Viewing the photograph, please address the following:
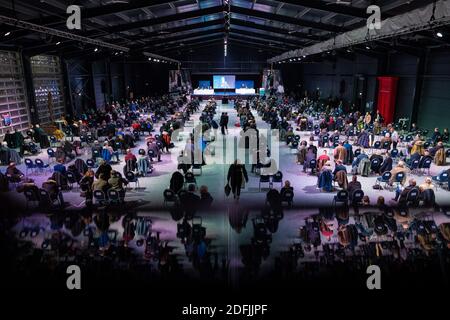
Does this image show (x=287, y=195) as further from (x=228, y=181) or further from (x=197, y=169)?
(x=197, y=169)

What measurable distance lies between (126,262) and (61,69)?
21.0m

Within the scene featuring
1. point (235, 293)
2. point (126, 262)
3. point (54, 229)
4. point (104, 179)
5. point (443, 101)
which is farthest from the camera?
point (443, 101)

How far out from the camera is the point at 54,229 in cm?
824

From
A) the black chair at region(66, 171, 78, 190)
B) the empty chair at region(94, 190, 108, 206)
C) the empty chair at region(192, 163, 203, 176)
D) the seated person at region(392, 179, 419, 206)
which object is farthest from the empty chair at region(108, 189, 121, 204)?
the seated person at region(392, 179, 419, 206)

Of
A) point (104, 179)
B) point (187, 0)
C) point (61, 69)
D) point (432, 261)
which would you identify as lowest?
point (432, 261)

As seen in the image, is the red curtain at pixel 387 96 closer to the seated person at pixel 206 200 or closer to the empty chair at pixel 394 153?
the empty chair at pixel 394 153

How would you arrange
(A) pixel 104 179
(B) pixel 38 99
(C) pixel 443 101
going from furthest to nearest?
1. (B) pixel 38 99
2. (C) pixel 443 101
3. (A) pixel 104 179

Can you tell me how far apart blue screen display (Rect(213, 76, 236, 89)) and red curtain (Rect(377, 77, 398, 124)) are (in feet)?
74.7

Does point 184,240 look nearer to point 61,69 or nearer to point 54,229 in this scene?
point 54,229

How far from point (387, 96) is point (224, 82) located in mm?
24277

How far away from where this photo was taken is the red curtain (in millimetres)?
21453

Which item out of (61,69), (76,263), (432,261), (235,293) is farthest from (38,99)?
(432,261)

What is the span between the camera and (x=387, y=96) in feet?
72.2

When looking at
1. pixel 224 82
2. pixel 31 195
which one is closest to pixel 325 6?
pixel 31 195
